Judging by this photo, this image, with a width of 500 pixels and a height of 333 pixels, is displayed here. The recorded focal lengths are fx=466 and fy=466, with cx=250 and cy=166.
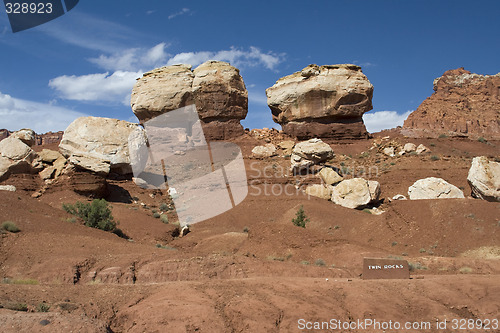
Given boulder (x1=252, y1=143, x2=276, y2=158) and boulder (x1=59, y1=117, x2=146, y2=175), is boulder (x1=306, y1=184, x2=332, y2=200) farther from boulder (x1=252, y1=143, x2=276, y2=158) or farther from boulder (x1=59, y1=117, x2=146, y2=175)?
boulder (x1=59, y1=117, x2=146, y2=175)

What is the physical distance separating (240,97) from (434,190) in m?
23.2

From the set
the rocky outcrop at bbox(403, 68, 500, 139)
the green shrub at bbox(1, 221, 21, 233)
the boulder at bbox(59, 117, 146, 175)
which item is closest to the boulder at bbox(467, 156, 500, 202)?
the boulder at bbox(59, 117, 146, 175)

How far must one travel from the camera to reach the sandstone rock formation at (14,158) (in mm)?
27328

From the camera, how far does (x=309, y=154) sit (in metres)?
30.2

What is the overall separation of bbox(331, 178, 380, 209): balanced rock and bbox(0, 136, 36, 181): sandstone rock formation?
1850 centimetres

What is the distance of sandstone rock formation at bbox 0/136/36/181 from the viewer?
27328 millimetres

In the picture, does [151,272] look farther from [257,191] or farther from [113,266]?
[257,191]

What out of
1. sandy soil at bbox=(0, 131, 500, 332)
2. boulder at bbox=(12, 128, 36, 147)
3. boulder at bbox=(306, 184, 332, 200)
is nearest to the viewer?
sandy soil at bbox=(0, 131, 500, 332)

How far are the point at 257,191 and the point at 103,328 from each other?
23.3m

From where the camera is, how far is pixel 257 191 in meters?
30.1

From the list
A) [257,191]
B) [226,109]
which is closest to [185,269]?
[257,191]

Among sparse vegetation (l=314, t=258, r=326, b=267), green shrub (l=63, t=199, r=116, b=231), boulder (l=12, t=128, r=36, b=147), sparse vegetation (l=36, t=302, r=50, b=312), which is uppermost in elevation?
boulder (l=12, t=128, r=36, b=147)

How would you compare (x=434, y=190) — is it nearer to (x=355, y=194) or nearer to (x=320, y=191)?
(x=355, y=194)

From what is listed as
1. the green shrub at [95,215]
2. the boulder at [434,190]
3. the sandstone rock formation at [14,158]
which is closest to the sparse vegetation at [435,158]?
the boulder at [434,190]
